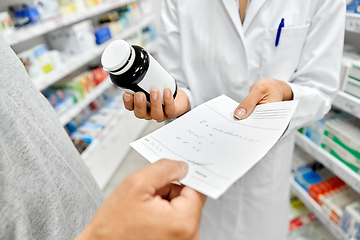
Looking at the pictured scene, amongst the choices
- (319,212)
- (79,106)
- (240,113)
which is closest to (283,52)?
(240,113)

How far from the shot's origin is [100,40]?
205 centimetres

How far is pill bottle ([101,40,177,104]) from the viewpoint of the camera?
53 centimetres

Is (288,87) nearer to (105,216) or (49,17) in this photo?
(105,216)

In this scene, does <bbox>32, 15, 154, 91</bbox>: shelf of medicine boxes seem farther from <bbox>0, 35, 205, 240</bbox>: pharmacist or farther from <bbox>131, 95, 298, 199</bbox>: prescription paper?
<bbox>131, 95, 298, 199</bbox>: prescription paper

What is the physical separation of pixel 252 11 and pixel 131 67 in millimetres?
502

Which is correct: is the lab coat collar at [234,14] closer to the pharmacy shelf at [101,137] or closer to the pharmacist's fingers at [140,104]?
the pharmacist's fingers at [140,104]

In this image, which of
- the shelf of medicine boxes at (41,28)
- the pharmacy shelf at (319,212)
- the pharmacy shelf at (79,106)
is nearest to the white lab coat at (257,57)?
the pharmacy shelf at (319,212)

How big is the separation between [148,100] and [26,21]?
4.07 feet

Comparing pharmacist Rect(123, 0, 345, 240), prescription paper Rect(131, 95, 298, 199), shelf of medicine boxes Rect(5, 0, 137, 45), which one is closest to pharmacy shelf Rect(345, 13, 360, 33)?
pharmacist Rect(123, 0, 345, 240)

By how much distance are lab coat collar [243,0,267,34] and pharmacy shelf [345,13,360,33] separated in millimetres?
451

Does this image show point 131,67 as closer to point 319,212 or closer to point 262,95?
point 262,95

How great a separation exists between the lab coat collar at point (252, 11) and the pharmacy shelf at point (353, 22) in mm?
451

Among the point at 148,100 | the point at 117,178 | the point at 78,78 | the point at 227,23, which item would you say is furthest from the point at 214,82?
the point at 117,178

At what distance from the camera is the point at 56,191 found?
51 cm
